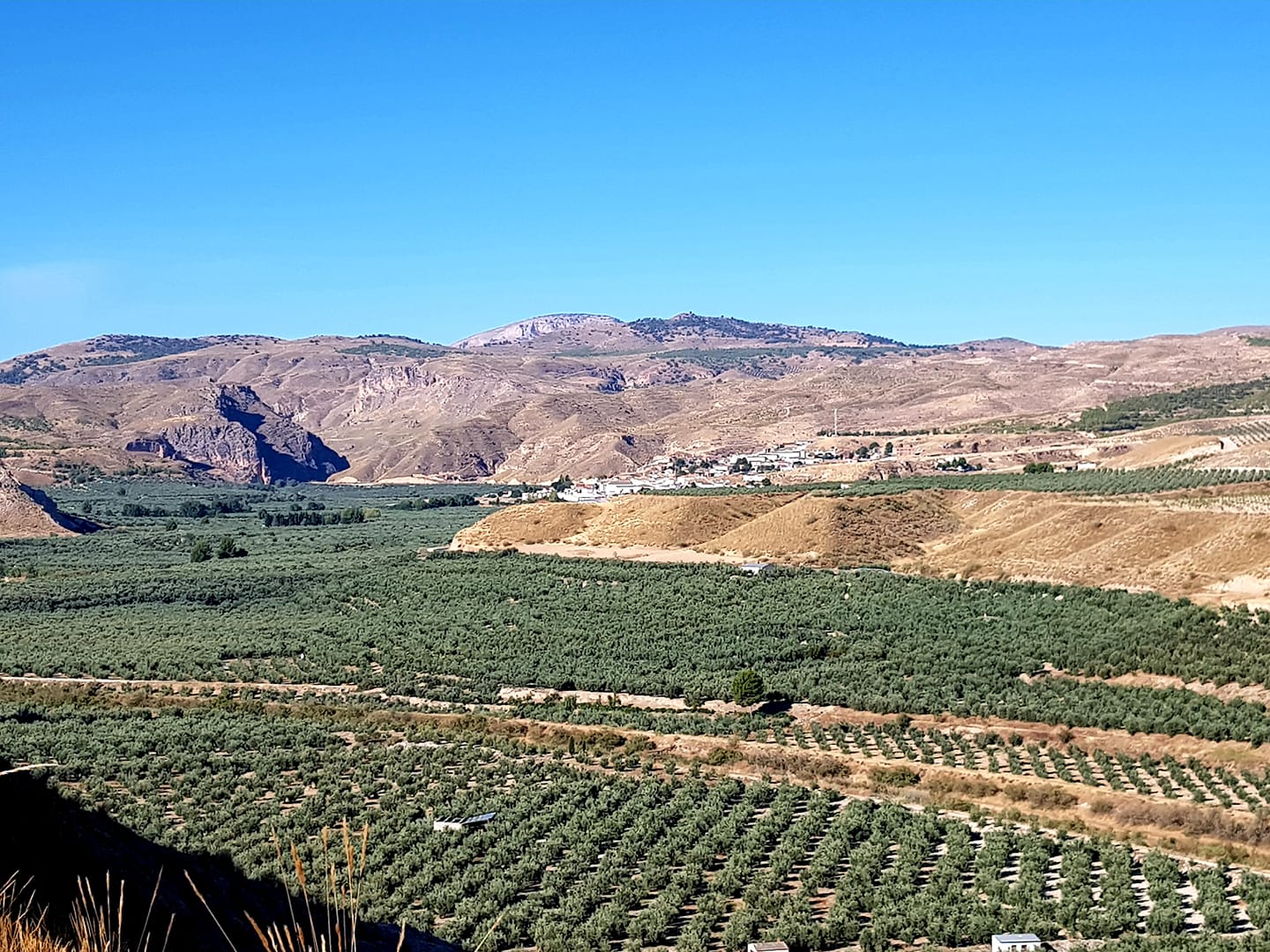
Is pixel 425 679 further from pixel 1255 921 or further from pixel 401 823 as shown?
pixel 1255 921

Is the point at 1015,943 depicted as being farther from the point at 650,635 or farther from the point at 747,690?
the point at 650,635

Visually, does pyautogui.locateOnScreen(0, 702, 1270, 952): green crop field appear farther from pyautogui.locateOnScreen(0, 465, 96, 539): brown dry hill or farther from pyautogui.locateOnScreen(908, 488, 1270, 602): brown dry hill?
pyautogui.locateOnScreen(0, 465, 96, 539): brown dry hill

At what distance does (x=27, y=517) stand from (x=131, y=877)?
9695 cm

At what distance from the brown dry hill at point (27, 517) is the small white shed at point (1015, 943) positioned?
96.3 metres

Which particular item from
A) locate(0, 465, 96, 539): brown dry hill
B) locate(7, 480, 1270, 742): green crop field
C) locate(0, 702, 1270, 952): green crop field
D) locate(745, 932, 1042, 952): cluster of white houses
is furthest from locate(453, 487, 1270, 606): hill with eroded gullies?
locate(0, 465, 96, 539): brown dry hill

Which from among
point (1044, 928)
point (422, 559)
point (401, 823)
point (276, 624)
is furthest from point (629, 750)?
point (422, 559)

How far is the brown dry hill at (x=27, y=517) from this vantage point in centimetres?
9962

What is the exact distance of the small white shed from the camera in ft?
57.8

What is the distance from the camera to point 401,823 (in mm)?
24891

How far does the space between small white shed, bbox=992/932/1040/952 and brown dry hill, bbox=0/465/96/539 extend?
96264 mm

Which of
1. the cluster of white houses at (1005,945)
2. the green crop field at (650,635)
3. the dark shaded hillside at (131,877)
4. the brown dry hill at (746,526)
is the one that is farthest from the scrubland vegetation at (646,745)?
the brown dry hill at (746,526)

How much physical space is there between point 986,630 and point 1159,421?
3143 inches

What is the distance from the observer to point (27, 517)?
101375 millimetres

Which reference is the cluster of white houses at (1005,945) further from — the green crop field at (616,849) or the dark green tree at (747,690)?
the dark green tree at (747,690)
